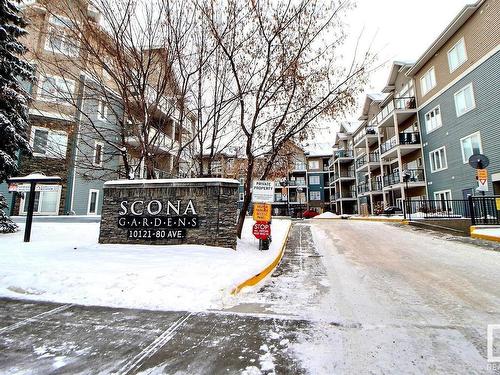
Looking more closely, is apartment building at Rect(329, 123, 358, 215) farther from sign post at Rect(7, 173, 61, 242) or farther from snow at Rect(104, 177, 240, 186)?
sign post at Rect(7, 173, 61, 242)

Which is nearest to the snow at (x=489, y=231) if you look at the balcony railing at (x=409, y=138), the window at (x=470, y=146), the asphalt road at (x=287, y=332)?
the asphalt road at (x=287, y=332)

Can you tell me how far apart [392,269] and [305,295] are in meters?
3.00

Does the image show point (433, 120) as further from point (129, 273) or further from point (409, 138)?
point (129, 273)

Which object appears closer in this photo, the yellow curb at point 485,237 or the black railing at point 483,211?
the yellow curb at point 485,237

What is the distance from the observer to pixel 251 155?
10.2m

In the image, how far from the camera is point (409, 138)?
23.6 meters

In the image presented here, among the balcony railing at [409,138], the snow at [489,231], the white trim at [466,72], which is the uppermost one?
the white trim at [466,72]

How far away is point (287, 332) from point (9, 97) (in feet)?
45.2

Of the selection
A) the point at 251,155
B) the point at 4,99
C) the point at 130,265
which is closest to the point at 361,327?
the point at 130,265

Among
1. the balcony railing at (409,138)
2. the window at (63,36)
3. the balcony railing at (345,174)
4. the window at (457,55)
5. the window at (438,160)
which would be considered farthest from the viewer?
the balcony railing at (345,174)

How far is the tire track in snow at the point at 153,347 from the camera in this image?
266cm

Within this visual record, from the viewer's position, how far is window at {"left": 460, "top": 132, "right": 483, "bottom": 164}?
16281 mm

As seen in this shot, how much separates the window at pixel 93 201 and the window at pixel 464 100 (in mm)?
24143

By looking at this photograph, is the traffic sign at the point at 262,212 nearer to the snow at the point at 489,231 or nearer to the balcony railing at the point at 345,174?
the snow at the point at 489,231
